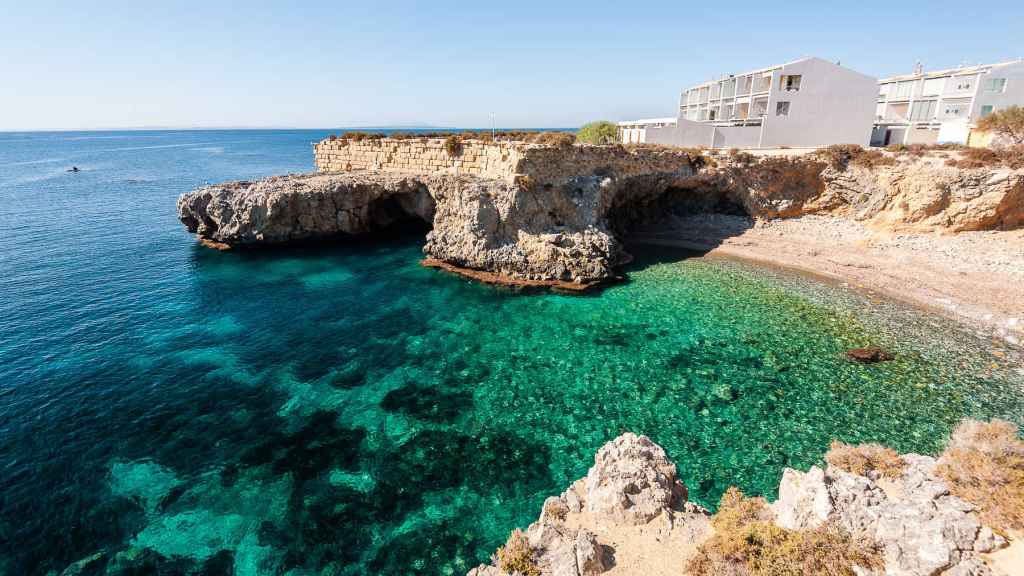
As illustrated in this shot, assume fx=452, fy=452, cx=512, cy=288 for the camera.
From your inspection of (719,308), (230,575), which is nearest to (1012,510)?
(230,575)

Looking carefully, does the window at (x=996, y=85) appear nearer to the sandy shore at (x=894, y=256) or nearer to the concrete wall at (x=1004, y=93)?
the concrete wall at (x=1004, y=93)

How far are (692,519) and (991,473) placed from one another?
443 cm

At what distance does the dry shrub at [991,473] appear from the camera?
20.3 feet

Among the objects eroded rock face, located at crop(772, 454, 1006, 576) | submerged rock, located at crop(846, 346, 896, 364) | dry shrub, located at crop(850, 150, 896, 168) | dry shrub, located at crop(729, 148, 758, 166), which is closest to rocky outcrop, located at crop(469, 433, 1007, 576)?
eroded rock face, located at crop(772, 454, 1006, 576)

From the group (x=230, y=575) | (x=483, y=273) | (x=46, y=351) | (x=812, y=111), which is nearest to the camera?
(x=230, y=575)

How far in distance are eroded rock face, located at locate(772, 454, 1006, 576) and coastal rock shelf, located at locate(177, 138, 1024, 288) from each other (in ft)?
52.3

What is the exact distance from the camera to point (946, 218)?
24.6 m

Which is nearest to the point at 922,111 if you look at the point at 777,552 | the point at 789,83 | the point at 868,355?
the point at 789,83

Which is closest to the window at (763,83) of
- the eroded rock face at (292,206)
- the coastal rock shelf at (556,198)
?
the coastal rock shelf at (556,198)

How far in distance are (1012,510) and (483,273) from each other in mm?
20423

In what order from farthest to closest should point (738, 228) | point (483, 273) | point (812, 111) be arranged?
point (812, 111)
point (738, 228)
point (483, 273)

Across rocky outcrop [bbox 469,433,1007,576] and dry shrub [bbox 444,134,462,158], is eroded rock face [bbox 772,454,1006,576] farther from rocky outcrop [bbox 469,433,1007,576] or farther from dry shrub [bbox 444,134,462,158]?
dry shrub [bbox 444,134,462,158]

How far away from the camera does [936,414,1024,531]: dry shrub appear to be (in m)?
6.19

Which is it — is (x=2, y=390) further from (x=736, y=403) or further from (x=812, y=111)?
(x=812, y=111)
